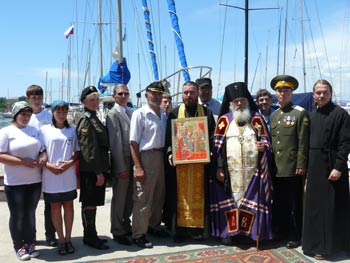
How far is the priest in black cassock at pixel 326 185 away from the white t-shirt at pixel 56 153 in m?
2.83

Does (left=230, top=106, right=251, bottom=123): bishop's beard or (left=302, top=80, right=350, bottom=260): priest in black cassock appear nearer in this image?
(left=302, top=80, right=350, bottom=260): priest in black cassock

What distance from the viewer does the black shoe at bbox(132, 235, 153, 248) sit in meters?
4.79

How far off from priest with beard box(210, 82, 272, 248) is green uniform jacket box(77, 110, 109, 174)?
1.43 m

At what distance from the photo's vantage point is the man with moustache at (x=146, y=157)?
4.74 metres

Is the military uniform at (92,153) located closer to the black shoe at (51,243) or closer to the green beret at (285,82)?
the black shoe at (51,243)

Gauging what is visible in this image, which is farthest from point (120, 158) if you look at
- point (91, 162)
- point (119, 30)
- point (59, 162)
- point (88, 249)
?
point (119, 30)

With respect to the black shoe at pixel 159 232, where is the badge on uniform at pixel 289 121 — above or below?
above

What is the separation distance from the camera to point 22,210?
4.33 meters

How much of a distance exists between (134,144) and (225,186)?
127cm

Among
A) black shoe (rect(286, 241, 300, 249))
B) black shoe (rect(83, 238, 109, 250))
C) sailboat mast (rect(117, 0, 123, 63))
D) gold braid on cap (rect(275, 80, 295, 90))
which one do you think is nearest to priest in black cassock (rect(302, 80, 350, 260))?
black shoe (rect(286, 241, 300, 249))

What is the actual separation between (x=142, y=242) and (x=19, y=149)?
74.9 inches

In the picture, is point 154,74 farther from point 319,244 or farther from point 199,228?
point 319,244

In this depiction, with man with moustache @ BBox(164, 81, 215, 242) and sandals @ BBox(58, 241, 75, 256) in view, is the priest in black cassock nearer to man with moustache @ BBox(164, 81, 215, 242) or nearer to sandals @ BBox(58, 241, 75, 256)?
man with moustache @ BBox(164, 81, 215, 242)

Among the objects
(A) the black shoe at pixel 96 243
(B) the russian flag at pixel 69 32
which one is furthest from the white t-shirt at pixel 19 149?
(B) the russian flag at pixel 69 32
